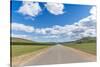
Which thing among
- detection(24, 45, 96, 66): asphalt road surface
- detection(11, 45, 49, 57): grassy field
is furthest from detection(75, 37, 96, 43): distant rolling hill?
detection(11, 45, 49, 57): grassy field

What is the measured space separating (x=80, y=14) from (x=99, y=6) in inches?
11.0

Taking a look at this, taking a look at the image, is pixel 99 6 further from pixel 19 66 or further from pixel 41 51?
pixel 19 66

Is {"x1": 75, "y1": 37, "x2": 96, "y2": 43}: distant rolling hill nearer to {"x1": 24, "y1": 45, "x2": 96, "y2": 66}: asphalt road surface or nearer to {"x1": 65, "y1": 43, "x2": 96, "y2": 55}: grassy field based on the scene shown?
{"x1": 65, "y1": 43, "x2": 96, "y2": 55}: grassy field

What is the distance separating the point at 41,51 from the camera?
2201 mm

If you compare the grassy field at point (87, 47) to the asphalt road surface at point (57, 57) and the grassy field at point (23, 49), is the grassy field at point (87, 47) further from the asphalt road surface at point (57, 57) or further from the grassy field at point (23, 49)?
the grassy field at point (23, 49)

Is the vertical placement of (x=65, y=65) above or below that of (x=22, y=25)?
below

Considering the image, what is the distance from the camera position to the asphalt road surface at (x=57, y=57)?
7.19ft

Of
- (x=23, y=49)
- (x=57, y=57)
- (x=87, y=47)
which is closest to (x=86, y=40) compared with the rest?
(x=87, y=47)

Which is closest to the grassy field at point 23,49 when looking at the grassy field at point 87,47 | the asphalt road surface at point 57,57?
the asphalt road surface at point 57,57

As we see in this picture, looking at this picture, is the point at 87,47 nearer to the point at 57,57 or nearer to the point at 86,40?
the point at 86,40

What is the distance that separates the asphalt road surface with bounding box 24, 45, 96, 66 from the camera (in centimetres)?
219
